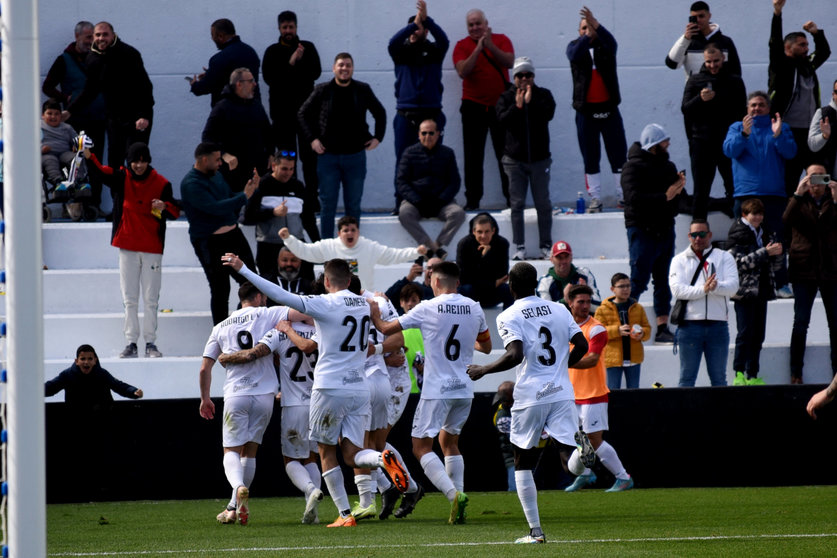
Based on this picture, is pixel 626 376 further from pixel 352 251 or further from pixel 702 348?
pixel 352 251

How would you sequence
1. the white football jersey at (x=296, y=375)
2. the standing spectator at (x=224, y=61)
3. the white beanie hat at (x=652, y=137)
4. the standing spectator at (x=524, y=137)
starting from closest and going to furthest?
the white football jersey at (x=296, y=375) < the white beanie hat at (x=652, y=137) < the standing spectator at (x=524, y=137) < the standing spectator at (x=224, y=61)

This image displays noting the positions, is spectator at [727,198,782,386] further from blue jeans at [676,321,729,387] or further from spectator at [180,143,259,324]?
spectator at [180,143,259,324]

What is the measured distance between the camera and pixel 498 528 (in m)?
9.80

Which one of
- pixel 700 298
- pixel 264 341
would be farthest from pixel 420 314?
pixel 700 298

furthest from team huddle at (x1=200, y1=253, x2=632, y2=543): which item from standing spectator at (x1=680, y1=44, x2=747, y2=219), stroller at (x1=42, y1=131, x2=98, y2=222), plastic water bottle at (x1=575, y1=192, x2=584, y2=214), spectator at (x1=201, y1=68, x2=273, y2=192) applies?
plastic water bottle at (x1=575, y1=192, x2=584, y2=214)

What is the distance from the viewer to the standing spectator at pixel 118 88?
16.5 meters

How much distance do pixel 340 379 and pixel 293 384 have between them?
1.27 metres

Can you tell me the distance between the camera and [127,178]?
1460cm

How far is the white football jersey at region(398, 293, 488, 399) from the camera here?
418 inches

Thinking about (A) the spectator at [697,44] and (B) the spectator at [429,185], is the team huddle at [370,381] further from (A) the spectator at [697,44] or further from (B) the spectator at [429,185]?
(A) the spectator at [697,44]

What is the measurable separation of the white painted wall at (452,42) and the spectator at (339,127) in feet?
11.6

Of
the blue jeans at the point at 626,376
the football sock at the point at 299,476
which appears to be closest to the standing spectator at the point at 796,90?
the blue jeans at the point at 626,376

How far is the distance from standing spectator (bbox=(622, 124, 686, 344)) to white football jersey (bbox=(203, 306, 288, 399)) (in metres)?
5.70

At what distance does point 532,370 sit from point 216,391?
6844mm
